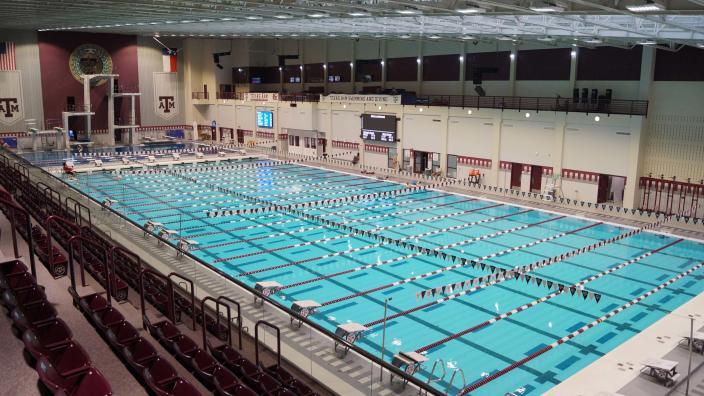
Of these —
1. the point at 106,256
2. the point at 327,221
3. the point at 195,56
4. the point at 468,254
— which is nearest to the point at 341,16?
the point at 327,221

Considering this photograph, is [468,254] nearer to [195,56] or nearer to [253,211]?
[253,211]

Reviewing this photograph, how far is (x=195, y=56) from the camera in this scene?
45656 mm

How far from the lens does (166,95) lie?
150ft

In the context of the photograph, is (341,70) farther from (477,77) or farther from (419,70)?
(477,77)

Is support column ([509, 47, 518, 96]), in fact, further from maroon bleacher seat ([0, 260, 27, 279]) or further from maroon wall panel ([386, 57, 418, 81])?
maroon bleacher seat ([0, 260, 27, 279])

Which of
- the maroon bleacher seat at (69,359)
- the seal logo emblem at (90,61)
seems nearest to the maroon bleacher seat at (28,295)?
the maroon bleacher seat at (69,359)

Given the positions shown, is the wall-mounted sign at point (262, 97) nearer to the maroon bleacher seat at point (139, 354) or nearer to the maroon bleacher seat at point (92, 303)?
the maroon bleacher seat at point (92, 303)

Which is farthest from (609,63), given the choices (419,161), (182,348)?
(182,348)

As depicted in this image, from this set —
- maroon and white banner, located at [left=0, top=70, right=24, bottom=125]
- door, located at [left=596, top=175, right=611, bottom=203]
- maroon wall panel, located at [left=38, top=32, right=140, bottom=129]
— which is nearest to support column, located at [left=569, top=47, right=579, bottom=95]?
door, located at [left=596, top=175, right=611, bottom=203]

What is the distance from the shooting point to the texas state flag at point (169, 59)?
43.7 m

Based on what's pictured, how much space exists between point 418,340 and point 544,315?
314 cm

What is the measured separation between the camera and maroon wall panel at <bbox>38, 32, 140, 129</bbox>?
39562 millimetres

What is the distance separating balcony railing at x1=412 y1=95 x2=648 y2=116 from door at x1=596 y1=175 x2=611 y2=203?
272cm

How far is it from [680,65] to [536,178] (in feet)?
23.4
